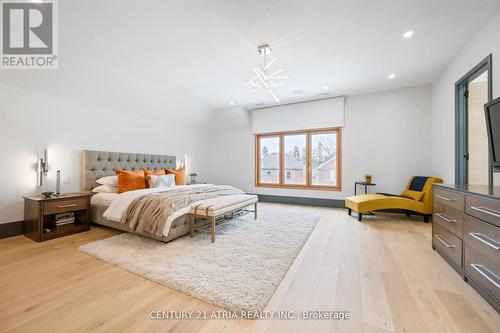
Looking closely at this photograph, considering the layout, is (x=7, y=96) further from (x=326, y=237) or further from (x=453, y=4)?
(x=453, y=4)

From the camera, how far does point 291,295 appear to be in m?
1.58

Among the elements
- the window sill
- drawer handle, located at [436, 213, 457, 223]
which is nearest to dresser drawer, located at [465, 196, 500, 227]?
drawer handle, located at [436, 213, 457, 223]

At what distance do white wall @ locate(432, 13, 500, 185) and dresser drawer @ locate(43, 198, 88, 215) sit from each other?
212 inches

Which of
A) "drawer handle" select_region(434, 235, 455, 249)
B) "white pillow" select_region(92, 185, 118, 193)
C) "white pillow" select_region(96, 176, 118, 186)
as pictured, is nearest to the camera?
"drawer handle" select_region(434, 235, 455, 249)

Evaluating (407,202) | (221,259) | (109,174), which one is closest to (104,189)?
(109,174)

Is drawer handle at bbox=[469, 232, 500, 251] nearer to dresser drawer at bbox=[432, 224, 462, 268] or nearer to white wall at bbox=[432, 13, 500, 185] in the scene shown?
dresser drawer at bbox=[432, 224, 462, 268]

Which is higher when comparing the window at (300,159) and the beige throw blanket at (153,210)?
the window at (300,159)

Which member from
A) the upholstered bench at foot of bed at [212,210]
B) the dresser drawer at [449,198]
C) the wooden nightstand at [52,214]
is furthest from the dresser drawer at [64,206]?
the dresser drawer at [449,198]

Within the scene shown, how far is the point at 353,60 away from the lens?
3129 mm

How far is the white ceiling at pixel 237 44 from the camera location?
2.06 meters

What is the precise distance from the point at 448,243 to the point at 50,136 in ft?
17.6

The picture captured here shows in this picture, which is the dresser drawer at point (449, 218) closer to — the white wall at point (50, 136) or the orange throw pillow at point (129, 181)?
the orange throw pillow at point (129, 181)

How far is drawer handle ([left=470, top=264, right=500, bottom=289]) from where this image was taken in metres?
1.38

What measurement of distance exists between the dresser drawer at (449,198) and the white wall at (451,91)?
61 cm
